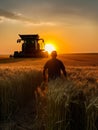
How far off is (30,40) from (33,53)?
1561 mm

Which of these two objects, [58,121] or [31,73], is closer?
[58,121]

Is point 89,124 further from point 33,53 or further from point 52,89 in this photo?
point 33,53

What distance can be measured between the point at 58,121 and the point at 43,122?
0.75m

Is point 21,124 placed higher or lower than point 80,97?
lower

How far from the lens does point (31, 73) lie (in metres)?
11.9

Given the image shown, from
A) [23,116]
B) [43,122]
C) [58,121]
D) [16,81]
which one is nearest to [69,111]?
[58,121]

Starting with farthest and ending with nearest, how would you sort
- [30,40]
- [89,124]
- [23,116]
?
[30,40], [23,116], [89,124]

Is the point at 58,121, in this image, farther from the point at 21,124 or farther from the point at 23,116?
the point at 23,116

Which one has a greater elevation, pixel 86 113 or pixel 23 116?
pixel 86 113

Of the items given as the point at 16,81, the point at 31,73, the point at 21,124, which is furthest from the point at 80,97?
the point at 31,73

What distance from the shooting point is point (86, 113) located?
622cm

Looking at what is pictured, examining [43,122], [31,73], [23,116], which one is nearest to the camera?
[43,122]

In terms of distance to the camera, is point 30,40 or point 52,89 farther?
point 30,40

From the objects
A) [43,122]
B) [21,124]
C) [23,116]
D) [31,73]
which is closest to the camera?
[43,122]
